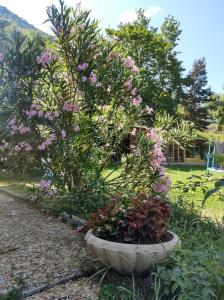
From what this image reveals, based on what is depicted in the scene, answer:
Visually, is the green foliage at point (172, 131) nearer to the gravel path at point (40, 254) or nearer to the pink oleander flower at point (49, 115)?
the pink oleander flower at point (49, 115)

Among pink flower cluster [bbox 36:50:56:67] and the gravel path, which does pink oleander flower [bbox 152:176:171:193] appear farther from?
pink flower cluster [bbox 36:50:56:67]

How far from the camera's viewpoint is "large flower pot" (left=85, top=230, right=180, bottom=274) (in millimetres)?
2768

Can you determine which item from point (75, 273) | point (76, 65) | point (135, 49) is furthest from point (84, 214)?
point (135, 49)

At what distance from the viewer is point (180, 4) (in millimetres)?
8297

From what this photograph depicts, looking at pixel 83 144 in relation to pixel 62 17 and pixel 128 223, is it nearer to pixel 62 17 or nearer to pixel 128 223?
pixel 62 17

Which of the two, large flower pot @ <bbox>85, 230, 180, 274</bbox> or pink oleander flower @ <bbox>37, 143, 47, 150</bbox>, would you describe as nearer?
large flower pot @ <bbox>85, 230, 180, 274</bbox>

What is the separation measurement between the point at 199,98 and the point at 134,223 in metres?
35.7

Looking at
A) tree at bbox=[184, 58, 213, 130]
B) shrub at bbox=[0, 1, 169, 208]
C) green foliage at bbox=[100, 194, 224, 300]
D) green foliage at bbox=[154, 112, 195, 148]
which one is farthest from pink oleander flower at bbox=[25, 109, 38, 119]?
tree at bbox=[184, 58, 213, 130]

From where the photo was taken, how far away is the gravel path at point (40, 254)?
2744 millimetres

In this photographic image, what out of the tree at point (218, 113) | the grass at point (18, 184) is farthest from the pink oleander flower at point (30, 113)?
the tree at point (218, 113)

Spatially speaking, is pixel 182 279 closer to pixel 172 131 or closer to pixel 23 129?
pixel 23 129

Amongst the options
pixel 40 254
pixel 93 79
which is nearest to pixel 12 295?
pixel 40 254

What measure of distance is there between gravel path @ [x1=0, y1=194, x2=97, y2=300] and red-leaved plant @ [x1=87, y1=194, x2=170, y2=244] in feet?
1.43

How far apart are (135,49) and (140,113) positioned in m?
19.2
